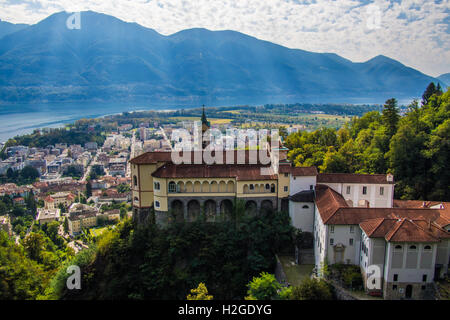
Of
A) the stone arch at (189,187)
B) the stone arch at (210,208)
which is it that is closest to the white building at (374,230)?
the stone arch at (210,208)

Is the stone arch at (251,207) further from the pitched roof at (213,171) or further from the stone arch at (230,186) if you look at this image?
the pitched roof at (213,171)

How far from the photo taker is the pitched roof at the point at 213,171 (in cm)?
3181

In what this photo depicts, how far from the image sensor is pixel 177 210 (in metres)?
32.4

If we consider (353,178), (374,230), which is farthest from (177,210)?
(374,230)

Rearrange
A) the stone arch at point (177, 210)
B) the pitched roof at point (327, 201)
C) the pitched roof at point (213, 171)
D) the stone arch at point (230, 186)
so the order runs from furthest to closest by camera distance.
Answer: the stone arch at point (230, 186) < the stone arch at point (177, 210) < the pitched roof at point (213, 171) < the pitched roof at point (327, 201)

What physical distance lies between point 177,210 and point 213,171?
510 centimetres

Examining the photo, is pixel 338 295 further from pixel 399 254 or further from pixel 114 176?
pixel 114 176

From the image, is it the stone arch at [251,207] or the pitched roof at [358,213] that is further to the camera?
the stone arch at [251,207]

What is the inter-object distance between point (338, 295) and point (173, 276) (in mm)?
13219

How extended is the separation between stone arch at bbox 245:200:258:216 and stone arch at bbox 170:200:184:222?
6254 mm

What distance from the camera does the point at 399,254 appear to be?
22141 mm

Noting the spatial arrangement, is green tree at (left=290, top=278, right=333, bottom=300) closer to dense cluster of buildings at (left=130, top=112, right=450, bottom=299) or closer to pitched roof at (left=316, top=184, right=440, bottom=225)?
dense cluster of buildings at (left=130, top=112, right=450, bottom=299)

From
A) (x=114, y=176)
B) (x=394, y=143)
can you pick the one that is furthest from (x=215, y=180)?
(x=114, y=176)

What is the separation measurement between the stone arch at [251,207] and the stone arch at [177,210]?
6254 millimetres
